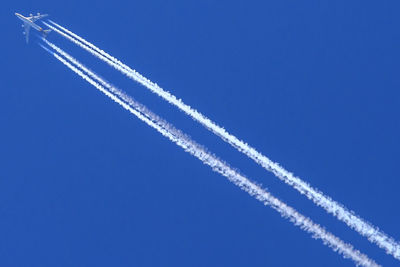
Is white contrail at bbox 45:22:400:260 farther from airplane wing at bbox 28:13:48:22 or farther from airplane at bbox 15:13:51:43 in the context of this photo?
airplane wing at bbox 28:13:48:22

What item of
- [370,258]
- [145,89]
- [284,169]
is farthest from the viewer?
[145,89]

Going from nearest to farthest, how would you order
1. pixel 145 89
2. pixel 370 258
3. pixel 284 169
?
pixel 370 258, pixel 284 169, pixel 145 89

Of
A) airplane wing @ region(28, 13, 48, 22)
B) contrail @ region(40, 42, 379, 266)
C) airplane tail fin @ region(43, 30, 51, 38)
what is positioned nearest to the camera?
contrail @ region(40, 42, 379, 266)

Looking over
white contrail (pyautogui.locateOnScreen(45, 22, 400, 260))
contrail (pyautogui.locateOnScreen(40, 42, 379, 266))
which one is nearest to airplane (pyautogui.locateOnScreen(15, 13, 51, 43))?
contrail (pyautogui.locateOnScreen(40, 42, 379, 266))

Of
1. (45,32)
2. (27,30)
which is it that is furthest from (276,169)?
(27,30)

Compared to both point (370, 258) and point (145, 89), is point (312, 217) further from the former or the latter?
point (145, 89)

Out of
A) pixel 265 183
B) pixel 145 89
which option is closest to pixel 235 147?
pixel 265 183

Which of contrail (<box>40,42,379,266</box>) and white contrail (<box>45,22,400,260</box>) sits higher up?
white contrail (<box>45,22,400,260</box>)
